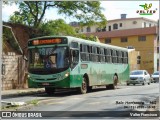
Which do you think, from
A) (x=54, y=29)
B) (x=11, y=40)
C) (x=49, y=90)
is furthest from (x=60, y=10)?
(x=11, y=40)

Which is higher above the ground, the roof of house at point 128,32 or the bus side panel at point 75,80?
the roof of house at point 128,32

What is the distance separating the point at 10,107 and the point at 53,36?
13.8 ft

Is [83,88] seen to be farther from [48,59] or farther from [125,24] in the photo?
[125,24]

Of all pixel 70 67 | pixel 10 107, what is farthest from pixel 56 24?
pixel 10 107

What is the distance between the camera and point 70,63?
1753cm

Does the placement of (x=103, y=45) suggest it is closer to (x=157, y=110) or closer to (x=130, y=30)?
(x=130, y=30)

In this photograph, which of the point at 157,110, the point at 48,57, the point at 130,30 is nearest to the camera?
the point at 157,110

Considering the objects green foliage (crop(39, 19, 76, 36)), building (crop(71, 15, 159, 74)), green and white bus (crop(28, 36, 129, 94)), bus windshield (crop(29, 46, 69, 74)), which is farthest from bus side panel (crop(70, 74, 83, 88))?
building (crop(71, 15, 159, 74))

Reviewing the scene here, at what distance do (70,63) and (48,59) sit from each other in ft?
6.27

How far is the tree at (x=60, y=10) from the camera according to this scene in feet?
42.7

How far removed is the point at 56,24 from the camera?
52.1 ft

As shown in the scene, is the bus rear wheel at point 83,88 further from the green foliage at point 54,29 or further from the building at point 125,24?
the building at point 125,24
